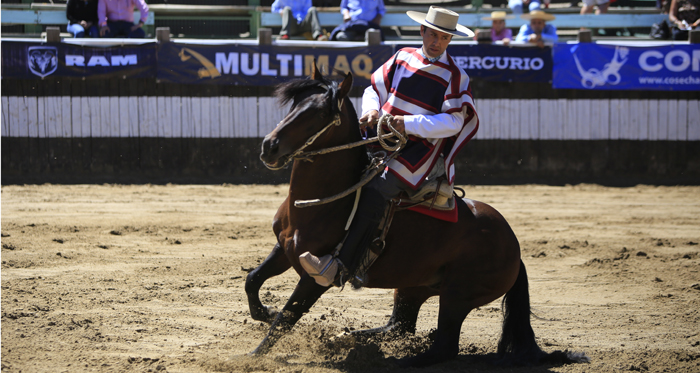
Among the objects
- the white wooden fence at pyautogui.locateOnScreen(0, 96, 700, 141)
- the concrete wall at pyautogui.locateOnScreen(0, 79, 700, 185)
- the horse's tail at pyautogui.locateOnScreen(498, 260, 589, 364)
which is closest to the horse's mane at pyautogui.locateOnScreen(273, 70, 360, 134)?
the horse's tail at pyautogui.locateOnScreen(498, 260, 589, 364)

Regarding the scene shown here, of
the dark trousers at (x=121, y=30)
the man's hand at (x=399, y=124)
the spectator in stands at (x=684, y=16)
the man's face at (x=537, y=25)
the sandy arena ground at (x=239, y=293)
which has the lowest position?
the sandy arena ground at (x=239, y=293)

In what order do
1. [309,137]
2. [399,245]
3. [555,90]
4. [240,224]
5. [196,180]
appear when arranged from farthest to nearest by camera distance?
[555,90] < [196,180] < [240,224] < [399,245] < [309,137]

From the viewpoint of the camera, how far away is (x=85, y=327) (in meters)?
4.43

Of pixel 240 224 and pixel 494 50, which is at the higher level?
pixel 494 50

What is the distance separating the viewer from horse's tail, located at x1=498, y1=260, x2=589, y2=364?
418 centimetres

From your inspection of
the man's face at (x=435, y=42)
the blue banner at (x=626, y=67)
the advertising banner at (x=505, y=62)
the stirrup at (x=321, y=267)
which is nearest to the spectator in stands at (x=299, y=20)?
the advertising banner at (x=505, y=62)

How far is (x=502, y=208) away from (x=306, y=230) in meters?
6.43

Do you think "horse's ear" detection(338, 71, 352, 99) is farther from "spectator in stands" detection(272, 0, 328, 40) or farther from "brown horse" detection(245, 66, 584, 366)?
"spectator in stands" detection(272, 0, 328, 40)

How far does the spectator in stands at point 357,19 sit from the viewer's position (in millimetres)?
12391

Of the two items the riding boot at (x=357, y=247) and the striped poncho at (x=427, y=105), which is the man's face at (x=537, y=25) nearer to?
the striped poncho at (x=427, y=105)

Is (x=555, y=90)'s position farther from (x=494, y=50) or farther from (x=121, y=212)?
(x=121, y=212)

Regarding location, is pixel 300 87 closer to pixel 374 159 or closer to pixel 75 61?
pixel 374 159

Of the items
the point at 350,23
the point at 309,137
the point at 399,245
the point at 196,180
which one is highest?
the point at 350,23

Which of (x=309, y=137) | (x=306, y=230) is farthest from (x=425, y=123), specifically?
(x=306, y=230)
